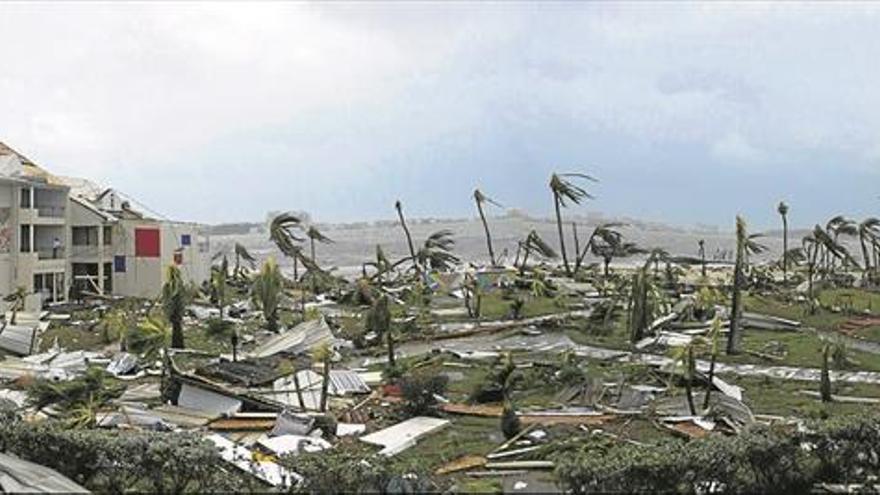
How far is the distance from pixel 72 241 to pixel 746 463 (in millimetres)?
37536

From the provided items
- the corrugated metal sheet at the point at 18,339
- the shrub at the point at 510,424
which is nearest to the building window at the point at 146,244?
the corrugated metal sheet at the point at 18,339

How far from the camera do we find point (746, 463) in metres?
9.71

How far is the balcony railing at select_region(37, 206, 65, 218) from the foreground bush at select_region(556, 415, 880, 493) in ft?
114

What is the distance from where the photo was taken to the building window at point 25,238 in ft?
123

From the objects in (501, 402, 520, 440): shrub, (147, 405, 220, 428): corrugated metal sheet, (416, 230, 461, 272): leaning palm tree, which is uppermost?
(416, 230, 461, 272): leaning palm tree

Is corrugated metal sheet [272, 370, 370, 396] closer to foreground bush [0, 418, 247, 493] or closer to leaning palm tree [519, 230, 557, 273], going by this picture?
foreground bush [0, 418, 247, 493]

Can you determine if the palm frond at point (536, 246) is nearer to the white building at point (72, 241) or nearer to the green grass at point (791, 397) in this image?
the white building at point (72, 241)

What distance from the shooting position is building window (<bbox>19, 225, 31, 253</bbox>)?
123 feet

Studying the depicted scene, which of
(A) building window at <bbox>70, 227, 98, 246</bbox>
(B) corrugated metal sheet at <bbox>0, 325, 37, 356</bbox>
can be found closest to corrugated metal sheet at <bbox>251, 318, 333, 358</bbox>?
(B) corrugated metal sheet at <bbox>0, 325, 37, 356</bbox>

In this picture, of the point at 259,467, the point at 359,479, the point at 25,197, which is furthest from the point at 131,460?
the point at 25,197

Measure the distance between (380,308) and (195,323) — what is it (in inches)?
392

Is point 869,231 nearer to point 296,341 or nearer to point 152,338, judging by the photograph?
point 296,341

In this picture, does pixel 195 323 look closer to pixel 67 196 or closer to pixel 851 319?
pixel 67 196

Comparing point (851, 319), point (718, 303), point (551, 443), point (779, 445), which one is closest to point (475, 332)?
point (718, 303)
